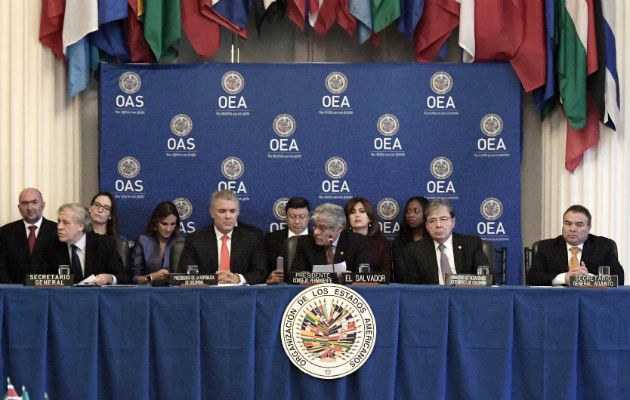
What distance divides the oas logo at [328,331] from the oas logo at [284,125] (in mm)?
3036

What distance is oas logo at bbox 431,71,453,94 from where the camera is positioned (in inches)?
310

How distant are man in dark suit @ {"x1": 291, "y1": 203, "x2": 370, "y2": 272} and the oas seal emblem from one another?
206 cm

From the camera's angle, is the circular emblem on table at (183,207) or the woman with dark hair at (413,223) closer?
the woman with dark hair at (413,223)

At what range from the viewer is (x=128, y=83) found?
7848 millimetres

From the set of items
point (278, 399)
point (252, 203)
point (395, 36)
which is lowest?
point (278, 399)

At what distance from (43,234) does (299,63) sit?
2.41 meters

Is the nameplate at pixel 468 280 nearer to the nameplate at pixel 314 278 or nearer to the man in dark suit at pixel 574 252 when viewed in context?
the nameplate at pixel 314 278

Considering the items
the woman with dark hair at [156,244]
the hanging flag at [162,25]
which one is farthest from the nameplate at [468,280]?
the hanging flag at [162,25]

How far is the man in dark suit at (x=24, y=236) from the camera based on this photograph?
675cm

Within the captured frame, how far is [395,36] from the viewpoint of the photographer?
8250 millimetres

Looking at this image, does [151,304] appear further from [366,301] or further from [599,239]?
[599,239]

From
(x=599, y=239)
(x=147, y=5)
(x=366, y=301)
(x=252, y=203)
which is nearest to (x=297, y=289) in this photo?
(x=366, y=301)

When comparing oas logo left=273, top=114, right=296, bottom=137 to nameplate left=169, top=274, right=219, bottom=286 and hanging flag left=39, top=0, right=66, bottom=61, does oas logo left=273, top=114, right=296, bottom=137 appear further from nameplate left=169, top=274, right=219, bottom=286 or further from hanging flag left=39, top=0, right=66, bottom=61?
nameplate left=169, top=274, right=219, bottom=286

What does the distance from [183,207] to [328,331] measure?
308 centimetres
